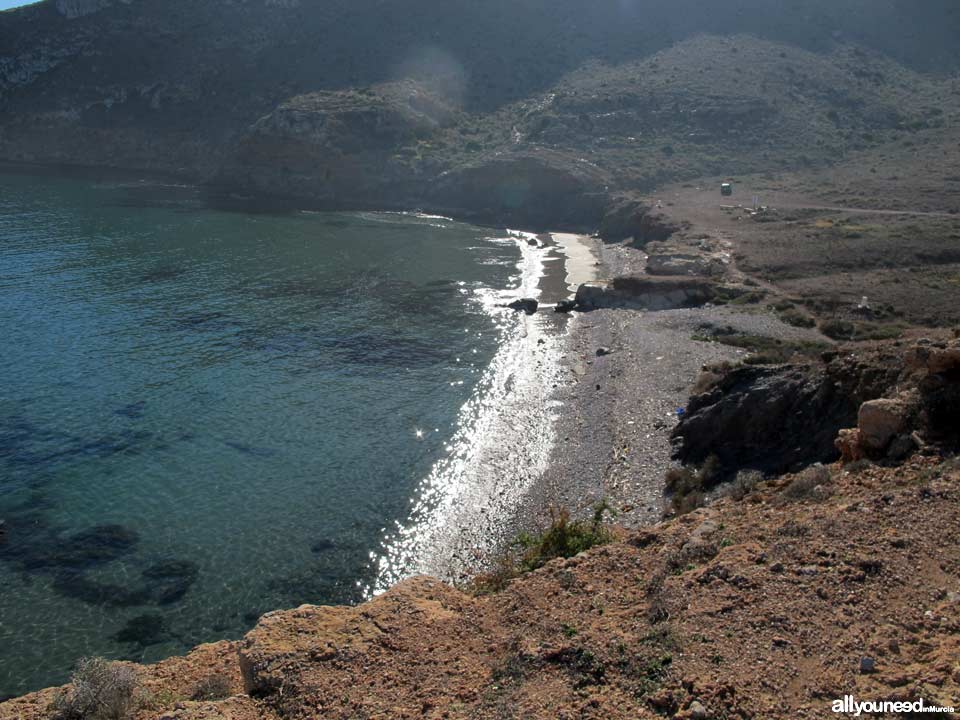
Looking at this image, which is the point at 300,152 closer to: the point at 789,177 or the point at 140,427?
the point at 789,177

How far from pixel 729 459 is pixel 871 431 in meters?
6.84

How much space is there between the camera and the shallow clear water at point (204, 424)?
→ 738 inches

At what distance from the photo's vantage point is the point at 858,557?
35.9 feet

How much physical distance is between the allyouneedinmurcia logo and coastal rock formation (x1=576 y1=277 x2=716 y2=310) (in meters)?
36.2

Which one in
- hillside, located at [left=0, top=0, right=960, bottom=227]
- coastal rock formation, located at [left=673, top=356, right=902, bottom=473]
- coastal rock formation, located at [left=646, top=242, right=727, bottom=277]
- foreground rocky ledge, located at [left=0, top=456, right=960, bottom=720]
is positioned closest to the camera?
foreground rocky ledge, located at [left=0, top=456, right=960, bottom=720]

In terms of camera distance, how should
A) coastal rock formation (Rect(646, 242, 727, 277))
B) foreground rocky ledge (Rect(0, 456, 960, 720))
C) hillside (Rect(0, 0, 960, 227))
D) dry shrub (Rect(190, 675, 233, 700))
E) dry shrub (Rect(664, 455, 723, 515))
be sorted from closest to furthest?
1. foreground rocky ledge (Rect(0, 456, 960, 720))
2. dry shrub (Rect(190, 675, 233, 700))
3. dry shrub (Rect(664, 455, 723, 515))
4. coastal rock formation (Rect(646, 242, 727, 277))
5. hillside (Rect(0, 0, 960, 227))

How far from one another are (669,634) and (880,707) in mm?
2892

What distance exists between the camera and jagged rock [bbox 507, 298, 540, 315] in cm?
4547

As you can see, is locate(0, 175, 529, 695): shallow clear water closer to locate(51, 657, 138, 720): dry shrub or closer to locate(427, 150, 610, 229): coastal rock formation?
locate(51, 657, 138, 720): dry shrub

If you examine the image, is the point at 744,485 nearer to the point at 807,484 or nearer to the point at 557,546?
the point at 807,484

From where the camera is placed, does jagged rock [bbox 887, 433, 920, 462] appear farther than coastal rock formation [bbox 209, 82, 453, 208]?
No

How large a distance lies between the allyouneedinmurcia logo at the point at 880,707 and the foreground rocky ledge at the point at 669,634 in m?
0.14

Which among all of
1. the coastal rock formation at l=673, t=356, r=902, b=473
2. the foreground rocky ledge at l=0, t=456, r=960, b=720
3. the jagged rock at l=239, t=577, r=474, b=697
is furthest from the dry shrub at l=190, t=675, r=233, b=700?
the coastal rock formation at l=673, t=356, r=902, b=473

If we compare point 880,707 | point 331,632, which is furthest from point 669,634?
point 331,632
